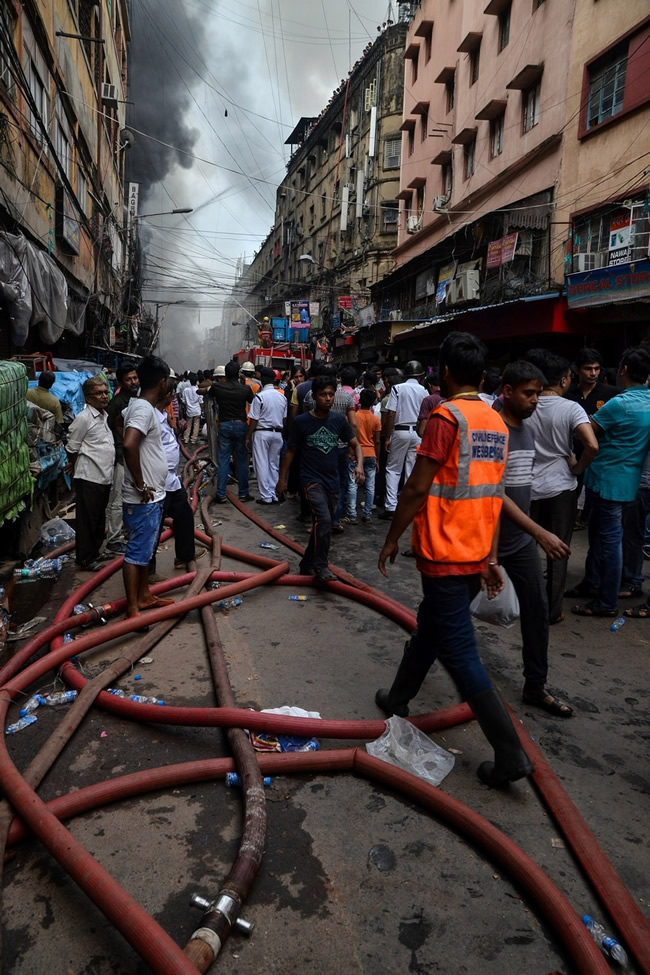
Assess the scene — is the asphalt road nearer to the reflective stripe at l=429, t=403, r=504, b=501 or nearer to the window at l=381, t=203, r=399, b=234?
the reflective stripe at l=429, t=403, r=504, b=501

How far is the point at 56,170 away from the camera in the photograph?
44.6 feet

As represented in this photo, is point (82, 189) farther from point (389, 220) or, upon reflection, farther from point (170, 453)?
point (389, 220)

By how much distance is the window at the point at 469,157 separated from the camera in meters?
20.1

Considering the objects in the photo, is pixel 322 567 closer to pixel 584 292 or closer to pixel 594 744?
pixel 594 744

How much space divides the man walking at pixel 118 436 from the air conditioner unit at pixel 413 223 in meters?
21.9

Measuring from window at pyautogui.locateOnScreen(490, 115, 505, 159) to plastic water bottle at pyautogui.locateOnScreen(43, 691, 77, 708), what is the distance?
19.0 m

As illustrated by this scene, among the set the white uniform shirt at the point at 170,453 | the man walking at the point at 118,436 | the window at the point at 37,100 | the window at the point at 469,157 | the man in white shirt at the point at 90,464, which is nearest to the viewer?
the white uniform shirt at the point at 170,453

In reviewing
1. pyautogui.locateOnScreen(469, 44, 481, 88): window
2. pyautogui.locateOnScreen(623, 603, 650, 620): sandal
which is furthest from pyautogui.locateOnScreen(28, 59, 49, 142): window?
pyautogui.locateOnScreen(469, 44, 481, 88): window

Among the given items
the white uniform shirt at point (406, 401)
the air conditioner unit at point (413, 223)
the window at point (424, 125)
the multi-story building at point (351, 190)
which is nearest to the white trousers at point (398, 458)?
the white uniform shirt at point (406, 401)

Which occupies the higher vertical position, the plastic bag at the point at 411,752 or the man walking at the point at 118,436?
the man walking at the point at 118,436

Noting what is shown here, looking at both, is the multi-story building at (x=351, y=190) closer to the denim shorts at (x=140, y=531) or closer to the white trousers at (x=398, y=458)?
the white trousers at (x=398, y=458)

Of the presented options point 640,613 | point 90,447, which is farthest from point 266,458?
point 640,613

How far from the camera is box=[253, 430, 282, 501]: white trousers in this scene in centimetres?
939

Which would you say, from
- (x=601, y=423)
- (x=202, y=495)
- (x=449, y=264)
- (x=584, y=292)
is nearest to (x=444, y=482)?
(x=601, y=423)
